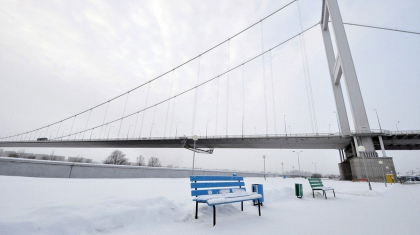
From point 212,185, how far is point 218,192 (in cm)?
20

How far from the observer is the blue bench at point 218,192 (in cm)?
307

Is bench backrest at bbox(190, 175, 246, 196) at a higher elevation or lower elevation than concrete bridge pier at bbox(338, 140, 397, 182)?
lower

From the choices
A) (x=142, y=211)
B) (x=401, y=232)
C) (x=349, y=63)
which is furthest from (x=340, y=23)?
(x=142, y=211)

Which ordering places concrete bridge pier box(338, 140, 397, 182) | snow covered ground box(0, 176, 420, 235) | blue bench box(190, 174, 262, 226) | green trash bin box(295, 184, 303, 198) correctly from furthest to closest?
concrete bridge pier box(338, 140, 397, 182) → green trash bin box(295, 184, 303, 198) → blue bench box(190, 174, 262, 226) → snow covered ground box(0, 176, 420, 235)

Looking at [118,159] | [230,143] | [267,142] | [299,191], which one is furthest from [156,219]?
[118,159]

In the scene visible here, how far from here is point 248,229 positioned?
9.33 ft

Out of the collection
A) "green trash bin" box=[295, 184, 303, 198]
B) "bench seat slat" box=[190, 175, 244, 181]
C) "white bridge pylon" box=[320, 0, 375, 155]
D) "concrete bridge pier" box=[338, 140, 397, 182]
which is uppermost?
"white bridge pylon" box=[320, 0, 375, 155]

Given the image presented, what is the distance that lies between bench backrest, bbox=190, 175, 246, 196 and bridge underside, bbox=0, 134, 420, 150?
33.3 m

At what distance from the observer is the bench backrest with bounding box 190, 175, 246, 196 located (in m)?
3.44

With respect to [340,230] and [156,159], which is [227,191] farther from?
[156,159]

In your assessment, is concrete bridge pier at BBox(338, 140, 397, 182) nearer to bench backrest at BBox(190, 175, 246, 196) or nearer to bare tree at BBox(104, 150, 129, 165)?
bench backrest at BBox(190, 175, 246, 196)

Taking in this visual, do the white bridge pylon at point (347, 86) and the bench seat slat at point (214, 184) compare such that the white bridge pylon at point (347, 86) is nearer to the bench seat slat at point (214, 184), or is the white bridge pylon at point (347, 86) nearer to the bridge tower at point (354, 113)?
the bridge tower at point (354, 113)

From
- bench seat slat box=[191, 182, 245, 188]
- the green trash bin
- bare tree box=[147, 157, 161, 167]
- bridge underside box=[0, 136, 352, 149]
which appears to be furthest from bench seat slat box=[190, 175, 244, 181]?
bare tree box=[147, 157, 161, 167]

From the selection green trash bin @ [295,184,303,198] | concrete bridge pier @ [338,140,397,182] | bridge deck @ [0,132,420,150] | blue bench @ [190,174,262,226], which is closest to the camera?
blue bench @ [190,174,262,226]
